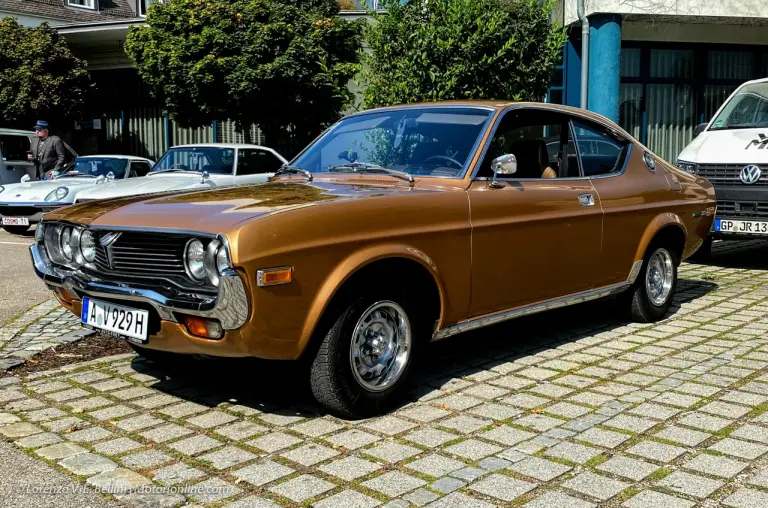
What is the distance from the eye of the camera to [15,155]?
16281mm

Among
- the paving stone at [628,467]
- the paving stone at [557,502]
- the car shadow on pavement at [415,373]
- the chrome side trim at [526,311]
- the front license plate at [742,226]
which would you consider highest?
the front license plate at [742,226]

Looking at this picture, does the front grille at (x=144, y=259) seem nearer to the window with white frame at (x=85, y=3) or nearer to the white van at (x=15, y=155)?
the white van at (x=15, y=155)

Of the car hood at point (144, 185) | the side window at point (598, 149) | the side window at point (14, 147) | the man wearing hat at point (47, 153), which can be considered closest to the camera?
the side window at point (598, 149)

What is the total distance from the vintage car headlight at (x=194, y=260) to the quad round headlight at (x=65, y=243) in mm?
1051

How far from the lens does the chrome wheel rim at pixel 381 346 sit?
4.20 meters

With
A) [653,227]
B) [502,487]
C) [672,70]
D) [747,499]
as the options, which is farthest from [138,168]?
[672,70]

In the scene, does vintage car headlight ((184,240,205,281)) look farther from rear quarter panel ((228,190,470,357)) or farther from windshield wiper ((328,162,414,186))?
windshield wiper ((328,162,414,186))

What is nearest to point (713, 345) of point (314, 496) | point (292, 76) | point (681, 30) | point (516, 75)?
point (314, 496)

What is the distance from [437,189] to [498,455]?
63.7 inches

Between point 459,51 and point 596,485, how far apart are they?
6.67 m

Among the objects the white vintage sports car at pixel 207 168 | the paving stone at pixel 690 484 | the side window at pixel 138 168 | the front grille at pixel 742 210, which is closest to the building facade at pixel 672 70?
the white vintage sports car at pixel 207 168

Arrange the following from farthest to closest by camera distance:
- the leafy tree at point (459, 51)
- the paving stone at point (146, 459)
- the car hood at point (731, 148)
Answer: the leafy tree at point (459, 51), the car hood at point (731, 148), the paving stone at point (146, 459)

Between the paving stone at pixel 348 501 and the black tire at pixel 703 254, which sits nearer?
the paving stone at pixel 348 501

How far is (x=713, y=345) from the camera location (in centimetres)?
584
